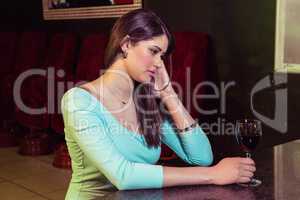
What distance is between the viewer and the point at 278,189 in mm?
1168

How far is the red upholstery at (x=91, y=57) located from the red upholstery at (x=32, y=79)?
0.40 meters

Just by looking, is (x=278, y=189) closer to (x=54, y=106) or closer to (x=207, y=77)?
(x=207, y=77)

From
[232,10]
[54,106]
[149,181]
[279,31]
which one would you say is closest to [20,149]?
[54,106]

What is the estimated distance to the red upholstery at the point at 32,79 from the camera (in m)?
4.42

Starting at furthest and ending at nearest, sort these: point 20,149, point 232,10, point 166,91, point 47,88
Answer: point 20,149
point 47,88
point 232,10
point 166,91

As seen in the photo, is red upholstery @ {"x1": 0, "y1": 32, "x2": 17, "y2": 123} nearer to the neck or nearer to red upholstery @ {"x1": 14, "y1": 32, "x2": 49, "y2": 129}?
red upholstery @ {"x1": 14, "y1": 32, "x2": 49, "y2": 129}

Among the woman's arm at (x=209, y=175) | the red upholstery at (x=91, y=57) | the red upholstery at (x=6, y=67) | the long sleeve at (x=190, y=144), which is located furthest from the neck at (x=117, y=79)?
the red upholstery at (x=6, y=67)

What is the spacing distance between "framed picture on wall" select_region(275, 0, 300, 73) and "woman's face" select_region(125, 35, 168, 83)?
5.48ft

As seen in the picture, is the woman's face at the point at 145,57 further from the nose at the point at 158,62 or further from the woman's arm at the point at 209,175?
the woman's arm at the point at 209,175

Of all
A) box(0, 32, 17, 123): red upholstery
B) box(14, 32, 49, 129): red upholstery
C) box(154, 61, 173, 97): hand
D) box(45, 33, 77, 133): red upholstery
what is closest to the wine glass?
box(154, 61, 173, 97): hand

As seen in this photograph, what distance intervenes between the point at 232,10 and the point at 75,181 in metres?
2.23

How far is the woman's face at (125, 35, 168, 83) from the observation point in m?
1.40

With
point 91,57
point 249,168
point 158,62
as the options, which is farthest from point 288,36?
point 91,57

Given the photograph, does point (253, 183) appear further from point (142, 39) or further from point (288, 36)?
point (288, 36)
